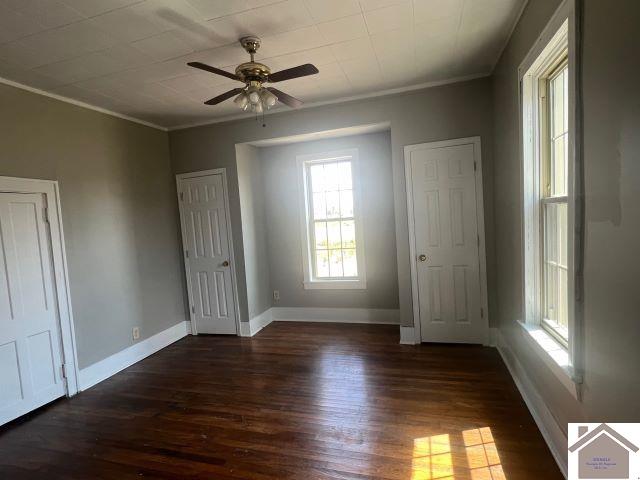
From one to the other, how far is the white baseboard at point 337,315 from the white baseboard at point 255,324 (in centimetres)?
15

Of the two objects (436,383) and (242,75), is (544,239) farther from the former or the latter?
(242,75)

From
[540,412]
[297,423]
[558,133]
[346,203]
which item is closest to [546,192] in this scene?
[558,133]

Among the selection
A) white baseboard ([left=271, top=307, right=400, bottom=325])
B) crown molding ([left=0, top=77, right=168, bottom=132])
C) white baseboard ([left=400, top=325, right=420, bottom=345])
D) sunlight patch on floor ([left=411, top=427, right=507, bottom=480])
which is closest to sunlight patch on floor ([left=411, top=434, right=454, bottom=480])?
sunlight patch on floor ([left=411, top=427, right=507, bottom=480])

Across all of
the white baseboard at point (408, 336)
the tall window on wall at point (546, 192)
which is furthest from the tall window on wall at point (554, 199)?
the white baseboard at point (408, 336)

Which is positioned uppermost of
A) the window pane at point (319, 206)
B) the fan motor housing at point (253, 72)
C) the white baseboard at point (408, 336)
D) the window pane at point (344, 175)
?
the fan motor housing at point (253, 72)

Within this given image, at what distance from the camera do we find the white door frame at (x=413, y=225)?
3285 mm

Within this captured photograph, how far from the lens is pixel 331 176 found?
14.6 feet

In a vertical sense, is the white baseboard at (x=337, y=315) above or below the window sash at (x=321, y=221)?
below

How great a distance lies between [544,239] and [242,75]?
2.29 meters

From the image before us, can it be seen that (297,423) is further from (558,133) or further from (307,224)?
(307,224)

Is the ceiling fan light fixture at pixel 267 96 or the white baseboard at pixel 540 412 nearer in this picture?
the white baseboard at pixel 540 412

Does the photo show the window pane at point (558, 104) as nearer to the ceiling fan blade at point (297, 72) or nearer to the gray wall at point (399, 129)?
the gray wall at point (399, 129)

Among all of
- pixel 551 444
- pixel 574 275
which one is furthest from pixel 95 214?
pixel 551 444

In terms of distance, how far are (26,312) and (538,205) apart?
3.91 meters
